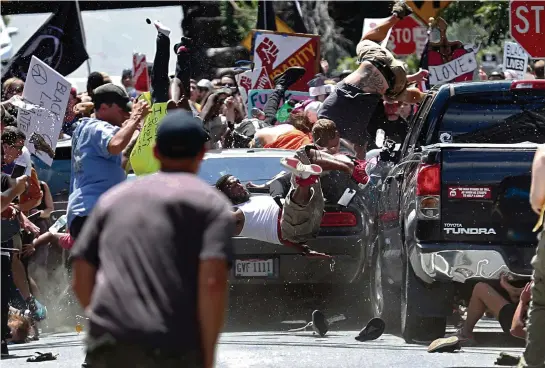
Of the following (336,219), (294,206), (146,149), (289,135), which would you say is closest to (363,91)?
(289,135)

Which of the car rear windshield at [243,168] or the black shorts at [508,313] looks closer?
the black shorts at [508,313]

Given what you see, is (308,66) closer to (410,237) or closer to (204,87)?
(204,87)

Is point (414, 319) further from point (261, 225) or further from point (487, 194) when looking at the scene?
point (261, 225)

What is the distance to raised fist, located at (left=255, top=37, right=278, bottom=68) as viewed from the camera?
2056 cm

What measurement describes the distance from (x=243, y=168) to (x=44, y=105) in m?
2.24

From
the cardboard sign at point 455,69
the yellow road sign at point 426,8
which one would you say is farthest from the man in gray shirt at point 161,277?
the yellow road sign at point 426,8

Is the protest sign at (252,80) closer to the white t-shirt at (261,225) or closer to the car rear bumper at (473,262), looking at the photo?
the white t-shirt at (261,225)

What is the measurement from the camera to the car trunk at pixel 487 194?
10.1m

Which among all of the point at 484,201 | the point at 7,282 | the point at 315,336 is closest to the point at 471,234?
the point at 484,201

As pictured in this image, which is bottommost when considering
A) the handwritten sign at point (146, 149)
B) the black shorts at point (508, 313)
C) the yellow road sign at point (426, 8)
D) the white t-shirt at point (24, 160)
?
the black shorts at point (508, 313)

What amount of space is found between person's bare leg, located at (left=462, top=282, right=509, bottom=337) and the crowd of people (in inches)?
0.4

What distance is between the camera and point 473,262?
1008 centimetres

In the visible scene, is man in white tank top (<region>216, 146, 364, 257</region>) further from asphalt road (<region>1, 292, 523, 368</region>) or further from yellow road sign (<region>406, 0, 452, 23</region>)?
yellow road sign (<region>406, 0, 452, 23</region>)

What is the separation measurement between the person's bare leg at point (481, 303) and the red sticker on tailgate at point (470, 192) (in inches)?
35.3
